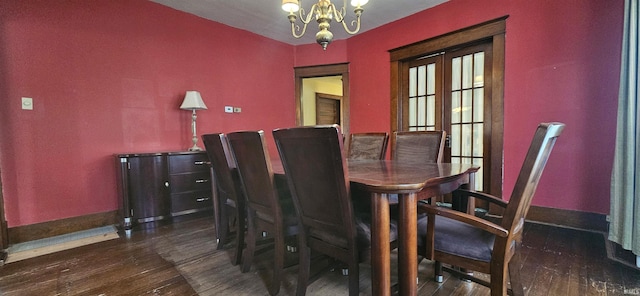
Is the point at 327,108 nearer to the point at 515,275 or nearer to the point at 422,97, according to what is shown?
the point at 422,97

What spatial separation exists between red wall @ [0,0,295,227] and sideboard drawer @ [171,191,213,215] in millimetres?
675

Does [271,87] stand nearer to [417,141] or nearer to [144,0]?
[144,0]

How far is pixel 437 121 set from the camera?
368 cm

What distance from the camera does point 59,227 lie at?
2.76 meters

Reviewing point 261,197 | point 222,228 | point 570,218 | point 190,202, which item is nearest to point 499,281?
point 261,197

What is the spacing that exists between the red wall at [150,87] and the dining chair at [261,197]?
2167mm

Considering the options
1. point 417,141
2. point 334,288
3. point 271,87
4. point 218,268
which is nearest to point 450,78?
point 417,141

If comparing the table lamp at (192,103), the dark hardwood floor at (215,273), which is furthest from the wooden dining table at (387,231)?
the table lamp at (192,103)

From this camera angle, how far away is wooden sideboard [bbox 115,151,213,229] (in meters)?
2.84

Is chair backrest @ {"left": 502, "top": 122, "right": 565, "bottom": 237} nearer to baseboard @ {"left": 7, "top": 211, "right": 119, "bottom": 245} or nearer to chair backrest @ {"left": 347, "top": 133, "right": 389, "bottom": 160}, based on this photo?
chair backrest @ {"left": 347, "top": 133, "right": 389, "bottom": 160}

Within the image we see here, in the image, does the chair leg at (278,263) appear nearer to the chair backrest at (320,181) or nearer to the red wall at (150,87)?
the chair backrest at (320,181)

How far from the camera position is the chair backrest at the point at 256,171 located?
1.54 meters

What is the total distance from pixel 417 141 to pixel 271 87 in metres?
2.85

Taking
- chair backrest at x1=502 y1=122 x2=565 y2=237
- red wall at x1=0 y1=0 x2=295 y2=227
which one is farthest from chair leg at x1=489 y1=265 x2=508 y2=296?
red wall at x1=0 y1=0 x2=295 y2=227
